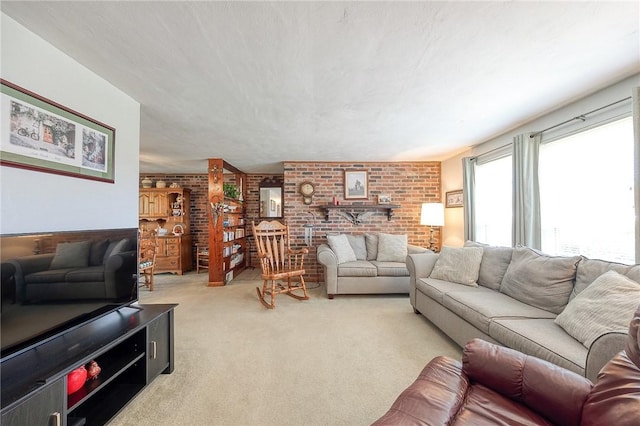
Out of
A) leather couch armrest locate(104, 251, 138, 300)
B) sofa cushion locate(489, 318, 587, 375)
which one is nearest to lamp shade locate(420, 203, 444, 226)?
sofa cushion locate(489, 318, 587, 375)

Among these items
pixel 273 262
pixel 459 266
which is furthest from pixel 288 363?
pixel 459 266

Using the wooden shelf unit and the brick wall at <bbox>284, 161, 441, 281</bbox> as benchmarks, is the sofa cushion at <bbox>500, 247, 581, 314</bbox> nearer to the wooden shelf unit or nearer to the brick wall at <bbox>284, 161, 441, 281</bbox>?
the brick wall at <bbox>284, 161, 441, 281</bbox>

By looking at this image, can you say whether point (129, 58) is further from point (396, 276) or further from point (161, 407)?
point (396, 276)

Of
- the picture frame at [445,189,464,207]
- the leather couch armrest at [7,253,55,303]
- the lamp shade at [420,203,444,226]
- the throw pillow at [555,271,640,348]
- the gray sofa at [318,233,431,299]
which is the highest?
the picture frame at [445,189,464,207]

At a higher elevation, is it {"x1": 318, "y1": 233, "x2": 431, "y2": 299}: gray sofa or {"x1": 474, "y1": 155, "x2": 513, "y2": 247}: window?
{"x1": 474, "y1": 155, "x2": 513, "y2": 247}: window

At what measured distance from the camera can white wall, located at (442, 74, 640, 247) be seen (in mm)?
1899

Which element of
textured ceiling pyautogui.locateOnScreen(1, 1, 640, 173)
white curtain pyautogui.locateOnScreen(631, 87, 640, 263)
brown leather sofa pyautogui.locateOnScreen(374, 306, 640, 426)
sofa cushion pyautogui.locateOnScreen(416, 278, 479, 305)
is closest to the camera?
brown leather sofa pyautogui.locateOnScreen(374, 306, 640, 426)

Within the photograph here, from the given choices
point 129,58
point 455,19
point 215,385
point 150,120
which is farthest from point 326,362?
point 150,120

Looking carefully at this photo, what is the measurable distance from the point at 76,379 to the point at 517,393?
2.04 meters

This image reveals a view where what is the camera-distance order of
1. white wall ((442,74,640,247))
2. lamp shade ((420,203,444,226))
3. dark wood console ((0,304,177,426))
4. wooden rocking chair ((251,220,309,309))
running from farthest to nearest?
lamp shade ((420,203,444,226)) → wooden rocking chair ((251,220,309,309)) → white wall ((442,74,640,247)) → dark wood console ((0,304,177,426))

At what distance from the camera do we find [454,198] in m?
4.07

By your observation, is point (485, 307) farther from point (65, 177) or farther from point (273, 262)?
point (65, 177)

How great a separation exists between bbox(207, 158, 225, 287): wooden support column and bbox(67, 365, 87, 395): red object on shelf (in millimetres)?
2876

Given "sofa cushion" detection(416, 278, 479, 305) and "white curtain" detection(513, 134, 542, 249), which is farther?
"white curtain" detection(513, 134, 542, 249)
